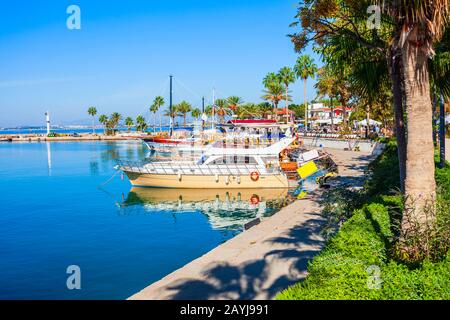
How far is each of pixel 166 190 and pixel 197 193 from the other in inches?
111

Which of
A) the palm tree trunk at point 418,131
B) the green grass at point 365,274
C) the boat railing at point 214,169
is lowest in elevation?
the boat railing at point 214,169

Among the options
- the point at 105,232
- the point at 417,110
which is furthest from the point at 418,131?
the point at 105,232

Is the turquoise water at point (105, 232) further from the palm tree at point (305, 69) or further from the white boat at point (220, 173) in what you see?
the palm tree at point (305, 69)

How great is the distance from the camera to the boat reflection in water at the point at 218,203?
985 inches

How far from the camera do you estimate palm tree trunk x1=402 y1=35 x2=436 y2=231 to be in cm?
810

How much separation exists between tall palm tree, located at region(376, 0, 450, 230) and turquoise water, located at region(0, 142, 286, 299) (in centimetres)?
947

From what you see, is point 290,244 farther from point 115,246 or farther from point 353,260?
point 115,246

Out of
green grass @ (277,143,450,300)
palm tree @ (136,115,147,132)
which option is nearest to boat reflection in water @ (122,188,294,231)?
green grass @ (277,143,450,300)

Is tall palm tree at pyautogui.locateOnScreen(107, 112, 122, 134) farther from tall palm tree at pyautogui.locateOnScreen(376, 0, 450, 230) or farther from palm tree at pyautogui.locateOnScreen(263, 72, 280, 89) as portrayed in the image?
tall palm tree at pyautogui.locateOnScreen(376, 0, 450, 230)

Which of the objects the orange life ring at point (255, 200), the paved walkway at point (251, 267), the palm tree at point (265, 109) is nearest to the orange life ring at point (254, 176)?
the orange life ring at point (255, 200)

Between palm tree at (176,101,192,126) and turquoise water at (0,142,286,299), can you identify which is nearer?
turquoise water at (0,142,286,299)

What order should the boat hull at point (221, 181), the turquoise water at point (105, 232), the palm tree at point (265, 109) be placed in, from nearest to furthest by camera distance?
the turquoise water at point (105, 232) < the boat hull at point (221, 181) < the palm tree at point (265, 109)

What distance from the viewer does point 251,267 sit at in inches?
414

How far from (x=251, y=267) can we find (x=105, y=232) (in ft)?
45.0
